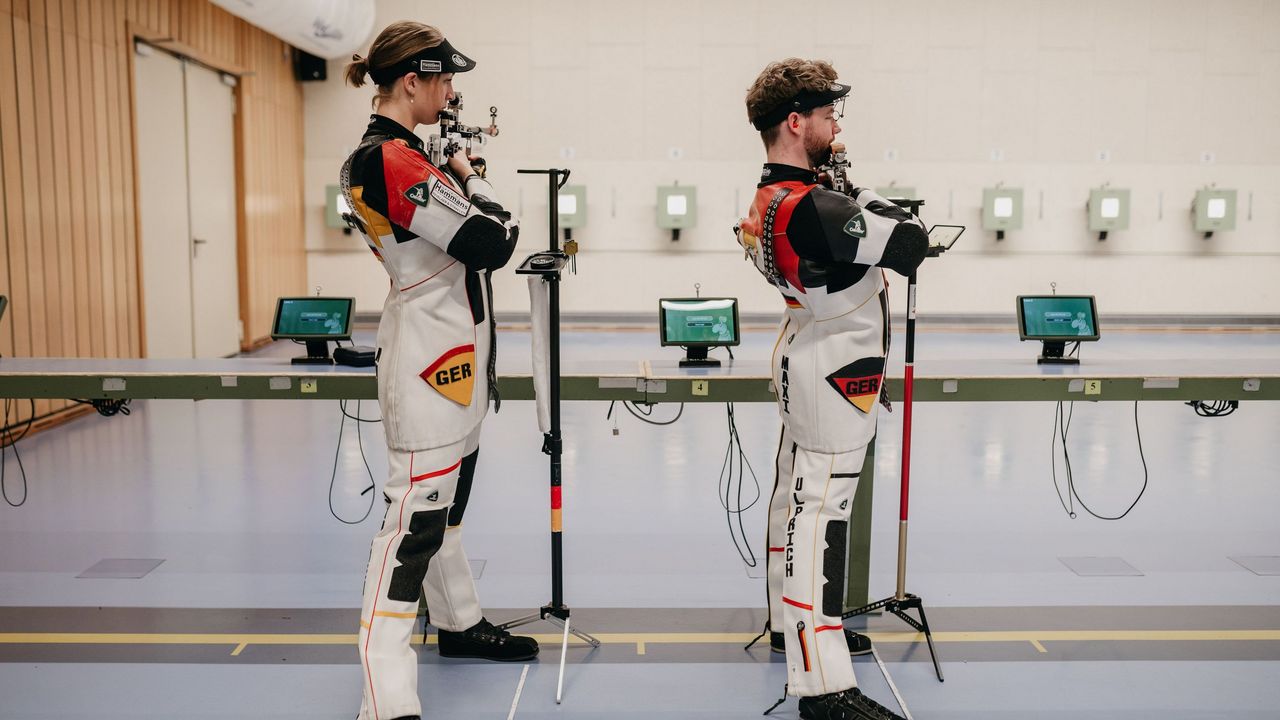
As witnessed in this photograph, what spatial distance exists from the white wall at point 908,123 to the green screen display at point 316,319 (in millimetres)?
6990

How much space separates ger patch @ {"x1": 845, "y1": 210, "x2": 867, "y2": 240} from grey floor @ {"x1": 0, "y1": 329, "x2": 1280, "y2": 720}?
1216 millimetres

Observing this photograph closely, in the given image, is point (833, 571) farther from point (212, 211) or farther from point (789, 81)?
point (212, 211)

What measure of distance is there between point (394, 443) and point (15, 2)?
4.82m

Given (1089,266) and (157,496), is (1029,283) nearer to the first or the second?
(1089,266)

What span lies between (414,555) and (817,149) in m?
1.36

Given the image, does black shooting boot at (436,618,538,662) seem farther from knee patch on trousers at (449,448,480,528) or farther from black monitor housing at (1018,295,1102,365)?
black monitor housing at (1018,295,1102,365)

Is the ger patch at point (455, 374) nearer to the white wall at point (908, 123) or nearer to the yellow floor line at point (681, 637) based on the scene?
the yellow floor line at point (681, 637)

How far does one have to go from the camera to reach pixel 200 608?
10.1ft

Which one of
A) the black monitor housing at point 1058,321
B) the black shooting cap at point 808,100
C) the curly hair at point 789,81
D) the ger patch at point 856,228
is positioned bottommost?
the black monitor housing at point 1058,321

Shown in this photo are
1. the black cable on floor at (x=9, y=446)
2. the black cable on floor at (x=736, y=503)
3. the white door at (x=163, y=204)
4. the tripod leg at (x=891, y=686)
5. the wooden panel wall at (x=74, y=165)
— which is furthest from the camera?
the white door at (x=163, y=204)

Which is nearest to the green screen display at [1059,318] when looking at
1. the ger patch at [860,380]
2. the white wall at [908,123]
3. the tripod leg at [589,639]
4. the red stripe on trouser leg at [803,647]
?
the ger patch at [860,380]

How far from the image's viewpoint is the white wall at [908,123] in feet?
34.3

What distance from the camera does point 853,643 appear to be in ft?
8.98

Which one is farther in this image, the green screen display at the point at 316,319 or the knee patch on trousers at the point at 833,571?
the green screen display at the point at 316,319
